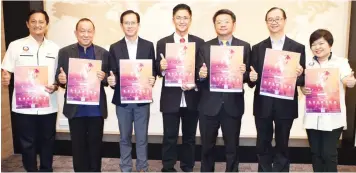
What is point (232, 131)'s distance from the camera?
9.37 feet

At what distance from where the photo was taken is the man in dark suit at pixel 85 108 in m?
2.81

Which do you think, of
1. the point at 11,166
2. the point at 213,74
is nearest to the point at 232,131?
the point at 213,74

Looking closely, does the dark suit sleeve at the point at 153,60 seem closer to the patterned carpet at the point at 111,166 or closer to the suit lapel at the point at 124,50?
the suit lapel at the point at 124,50

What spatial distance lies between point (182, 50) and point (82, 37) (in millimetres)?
845

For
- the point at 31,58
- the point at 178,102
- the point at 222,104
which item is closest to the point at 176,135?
the point at 178,102

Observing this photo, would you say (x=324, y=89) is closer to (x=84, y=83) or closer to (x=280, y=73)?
(x=280, y=73)

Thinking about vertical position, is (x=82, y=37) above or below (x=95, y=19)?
below

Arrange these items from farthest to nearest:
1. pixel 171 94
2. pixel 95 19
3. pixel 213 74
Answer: pixel 95 19 < pixel 171 94 < pixel 213 74

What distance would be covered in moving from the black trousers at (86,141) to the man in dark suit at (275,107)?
1.38m

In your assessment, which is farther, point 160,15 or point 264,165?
point 160,15

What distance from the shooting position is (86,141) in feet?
9.71

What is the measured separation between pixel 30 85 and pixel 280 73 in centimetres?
213

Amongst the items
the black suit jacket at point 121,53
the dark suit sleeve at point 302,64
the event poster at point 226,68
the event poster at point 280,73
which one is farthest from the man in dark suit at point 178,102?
the dark suit sleeve at point 302,64

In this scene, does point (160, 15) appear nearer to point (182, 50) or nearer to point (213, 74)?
point (182, 50)
